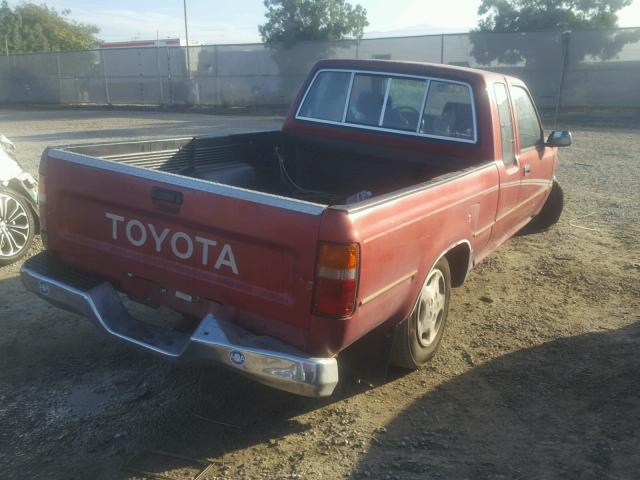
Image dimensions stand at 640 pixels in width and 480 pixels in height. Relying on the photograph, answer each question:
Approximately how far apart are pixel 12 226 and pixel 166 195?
3.34 m

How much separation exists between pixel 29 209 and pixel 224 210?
3.82 m

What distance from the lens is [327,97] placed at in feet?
18.1

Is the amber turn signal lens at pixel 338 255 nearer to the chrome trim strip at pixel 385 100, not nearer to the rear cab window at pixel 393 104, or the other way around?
the rear cab window at pixel 393 104

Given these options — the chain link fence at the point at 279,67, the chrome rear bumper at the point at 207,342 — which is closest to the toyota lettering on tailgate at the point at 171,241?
the chrome rear bumper at the point at 207,342

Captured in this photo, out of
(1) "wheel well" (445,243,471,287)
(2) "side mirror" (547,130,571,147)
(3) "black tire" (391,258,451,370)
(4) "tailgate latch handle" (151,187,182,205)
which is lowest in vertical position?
(3) "black tire" (391,258,451,370)

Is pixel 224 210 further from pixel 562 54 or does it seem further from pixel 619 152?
pixel 562 54

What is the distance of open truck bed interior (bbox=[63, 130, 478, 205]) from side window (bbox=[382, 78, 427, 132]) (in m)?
0.29

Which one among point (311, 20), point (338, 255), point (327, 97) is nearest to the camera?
point (338, 255)

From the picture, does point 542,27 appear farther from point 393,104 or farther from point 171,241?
point 171,241

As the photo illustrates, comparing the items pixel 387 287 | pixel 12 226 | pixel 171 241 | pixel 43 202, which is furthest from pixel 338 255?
pixel 12 226

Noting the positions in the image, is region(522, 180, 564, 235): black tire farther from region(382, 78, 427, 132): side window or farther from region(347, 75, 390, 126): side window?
region(347, 75, 390, 126): side window

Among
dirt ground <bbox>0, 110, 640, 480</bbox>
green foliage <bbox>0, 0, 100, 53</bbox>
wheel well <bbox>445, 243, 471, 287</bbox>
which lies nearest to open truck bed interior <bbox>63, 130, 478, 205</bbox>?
wheel well <bbox>445, 243, 471, 287</bbox>

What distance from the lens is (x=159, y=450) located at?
10.5 ft

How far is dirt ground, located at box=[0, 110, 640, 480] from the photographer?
10.2 ft
